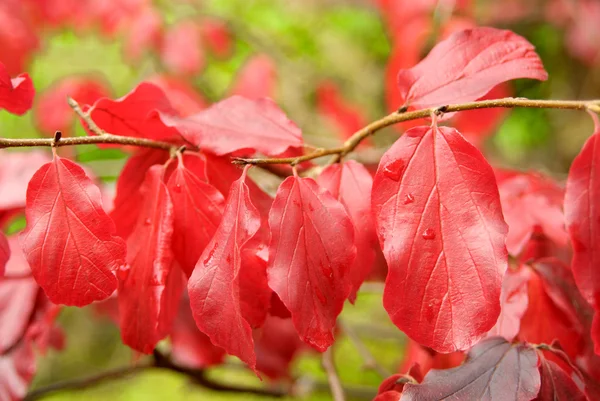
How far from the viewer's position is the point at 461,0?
1574mm

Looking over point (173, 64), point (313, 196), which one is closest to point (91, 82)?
point (173, 64)

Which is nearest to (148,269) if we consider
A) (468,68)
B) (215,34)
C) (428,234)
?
(428,234)

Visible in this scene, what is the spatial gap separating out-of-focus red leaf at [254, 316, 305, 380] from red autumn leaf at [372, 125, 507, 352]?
2.31 ft

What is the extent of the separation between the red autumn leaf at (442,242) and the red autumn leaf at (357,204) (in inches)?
2.8

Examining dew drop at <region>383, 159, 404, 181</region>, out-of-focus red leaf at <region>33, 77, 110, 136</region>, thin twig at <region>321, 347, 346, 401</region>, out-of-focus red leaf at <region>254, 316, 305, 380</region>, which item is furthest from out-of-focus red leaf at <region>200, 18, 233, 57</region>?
dew drop at <region>383, 159, 404, 181</region>

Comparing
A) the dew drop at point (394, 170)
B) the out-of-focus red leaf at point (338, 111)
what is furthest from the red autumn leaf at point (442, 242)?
the out-of-focus red leaf at point (338, 111)

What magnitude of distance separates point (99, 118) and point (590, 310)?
584 millimetres

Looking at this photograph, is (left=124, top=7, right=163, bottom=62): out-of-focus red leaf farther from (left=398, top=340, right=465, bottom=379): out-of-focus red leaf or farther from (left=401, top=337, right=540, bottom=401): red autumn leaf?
(left=401, top=337, right=540, bottom=401): red autumn leaf

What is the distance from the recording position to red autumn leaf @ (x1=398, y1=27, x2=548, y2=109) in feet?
1.75

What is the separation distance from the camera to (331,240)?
19.3 inches

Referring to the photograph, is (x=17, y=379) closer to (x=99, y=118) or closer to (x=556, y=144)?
(x=99, y=118)

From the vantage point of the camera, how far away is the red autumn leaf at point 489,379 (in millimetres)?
469

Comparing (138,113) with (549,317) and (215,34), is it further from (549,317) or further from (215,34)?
(215,34)

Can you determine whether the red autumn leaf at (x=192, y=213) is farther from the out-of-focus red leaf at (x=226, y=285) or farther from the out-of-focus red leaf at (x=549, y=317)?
the out-of-focus red leaf at (x=549, y=317)
